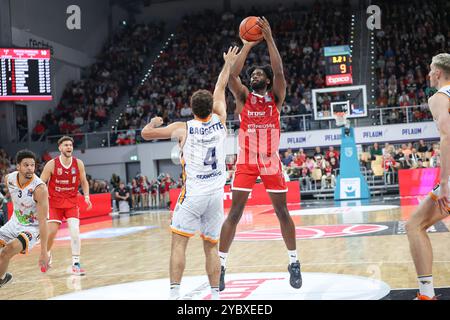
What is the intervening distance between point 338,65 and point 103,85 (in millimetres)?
13721

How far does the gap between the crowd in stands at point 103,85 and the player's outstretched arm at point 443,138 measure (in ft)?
76.7

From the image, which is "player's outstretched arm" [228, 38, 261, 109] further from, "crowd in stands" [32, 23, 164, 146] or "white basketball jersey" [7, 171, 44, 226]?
"crowd in stands" [32, 23, 164, 146]

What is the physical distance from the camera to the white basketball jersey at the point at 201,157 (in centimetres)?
494

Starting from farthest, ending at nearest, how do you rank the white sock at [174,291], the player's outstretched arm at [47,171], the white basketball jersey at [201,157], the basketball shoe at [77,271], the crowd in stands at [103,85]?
the crowd in stands at [103,85] → the player's outstretched arm at [47,171] → the basketball shoe at [77,271] → the white basketball jersey at [201,157] → the white sock at [174,291]

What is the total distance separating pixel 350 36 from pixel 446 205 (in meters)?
26.8

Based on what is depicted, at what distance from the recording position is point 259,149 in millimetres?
5945

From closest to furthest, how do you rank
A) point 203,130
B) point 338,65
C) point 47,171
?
point 203,130, point 47,171, point 338,65

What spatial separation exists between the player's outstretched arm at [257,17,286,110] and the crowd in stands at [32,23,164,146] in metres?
21.7

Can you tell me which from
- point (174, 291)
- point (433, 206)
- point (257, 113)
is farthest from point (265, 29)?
point (174, 291)

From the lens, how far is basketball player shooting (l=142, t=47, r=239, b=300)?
4.89 meters

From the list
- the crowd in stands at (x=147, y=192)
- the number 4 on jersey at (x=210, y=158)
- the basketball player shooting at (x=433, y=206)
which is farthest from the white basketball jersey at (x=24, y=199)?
the crowd in stands at (x=147, y=192)

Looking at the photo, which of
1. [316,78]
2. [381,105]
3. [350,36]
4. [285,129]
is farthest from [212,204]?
[350,36]

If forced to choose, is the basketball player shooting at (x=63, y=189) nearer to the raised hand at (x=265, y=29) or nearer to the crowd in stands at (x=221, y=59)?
the raised hand at (x=265, y=29)

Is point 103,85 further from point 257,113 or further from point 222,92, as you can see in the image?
point 222,92
